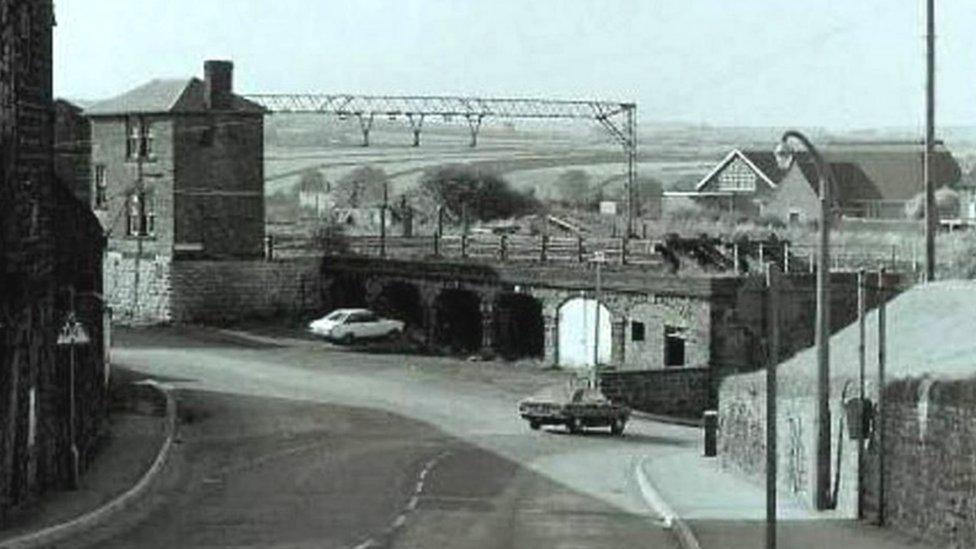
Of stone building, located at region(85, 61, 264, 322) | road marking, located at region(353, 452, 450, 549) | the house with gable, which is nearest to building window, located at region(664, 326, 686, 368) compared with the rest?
stone building, located at region(85, 61, 264, 322)

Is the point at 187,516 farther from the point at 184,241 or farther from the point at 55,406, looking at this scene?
the point at 184,241

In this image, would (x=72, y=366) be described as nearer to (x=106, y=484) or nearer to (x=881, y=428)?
(x=106, y=484)

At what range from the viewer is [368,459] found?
38.5m

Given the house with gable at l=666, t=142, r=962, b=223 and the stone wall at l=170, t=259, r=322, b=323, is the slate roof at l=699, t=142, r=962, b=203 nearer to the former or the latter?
the house with gable at l=666, t=142, r=962, b=223

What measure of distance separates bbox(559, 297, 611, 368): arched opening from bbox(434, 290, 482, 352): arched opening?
6.19 meters

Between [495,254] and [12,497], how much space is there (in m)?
48.6

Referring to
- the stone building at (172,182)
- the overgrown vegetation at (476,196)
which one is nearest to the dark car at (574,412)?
the stone building at (172,182)

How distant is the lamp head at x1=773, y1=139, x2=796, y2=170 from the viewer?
874 inches

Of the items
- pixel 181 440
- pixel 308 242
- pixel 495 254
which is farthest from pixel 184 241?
pixel 181 440

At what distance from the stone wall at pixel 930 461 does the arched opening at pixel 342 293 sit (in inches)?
A: 2050

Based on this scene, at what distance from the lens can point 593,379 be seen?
5250 cm

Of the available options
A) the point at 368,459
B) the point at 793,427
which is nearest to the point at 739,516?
the point at 793,427

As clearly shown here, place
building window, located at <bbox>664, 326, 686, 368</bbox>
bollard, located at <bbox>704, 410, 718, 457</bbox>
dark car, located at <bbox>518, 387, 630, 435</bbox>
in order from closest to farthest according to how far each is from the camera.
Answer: bollard, located at <bbox>704, 410, 718, 457</bbox> → dark car, located at <bbox>518, 387, 630, 435</bbox> → building window, located at <bbox>664, 326, 686, 368</bbox>

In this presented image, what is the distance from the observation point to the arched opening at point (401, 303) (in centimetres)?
7338
